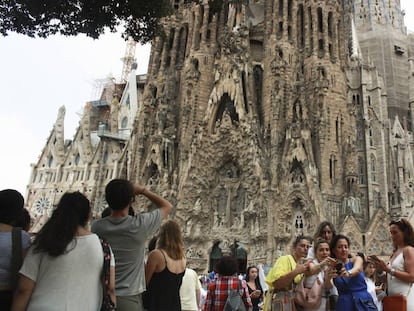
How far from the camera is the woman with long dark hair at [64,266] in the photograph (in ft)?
9.84

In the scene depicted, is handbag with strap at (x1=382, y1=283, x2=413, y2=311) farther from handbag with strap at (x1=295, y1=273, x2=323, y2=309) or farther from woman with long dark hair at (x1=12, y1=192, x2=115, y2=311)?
woman with long dark hair at (x1=12, y1=192, x2=115, y2=311)

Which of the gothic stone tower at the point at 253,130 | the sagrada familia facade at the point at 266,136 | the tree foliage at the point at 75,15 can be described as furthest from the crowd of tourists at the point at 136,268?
the sagrada familia facade at the point at 266,136

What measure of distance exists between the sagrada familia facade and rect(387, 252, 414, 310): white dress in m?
18.2

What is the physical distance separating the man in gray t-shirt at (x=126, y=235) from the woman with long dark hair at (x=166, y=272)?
39 cm

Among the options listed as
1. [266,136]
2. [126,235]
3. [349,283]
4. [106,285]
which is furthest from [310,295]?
[266,136]

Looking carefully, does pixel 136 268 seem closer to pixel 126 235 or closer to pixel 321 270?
pixel 126 235

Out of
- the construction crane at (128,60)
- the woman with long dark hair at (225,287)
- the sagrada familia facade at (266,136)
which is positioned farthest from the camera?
the construction crane at (128,60)

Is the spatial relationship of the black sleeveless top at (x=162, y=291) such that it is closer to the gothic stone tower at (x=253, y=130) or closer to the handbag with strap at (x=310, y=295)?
the handbag with strap at (x=310, y=295)

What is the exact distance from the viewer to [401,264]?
4.62 metres

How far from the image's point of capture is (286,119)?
2550cm

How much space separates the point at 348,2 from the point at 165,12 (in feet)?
112

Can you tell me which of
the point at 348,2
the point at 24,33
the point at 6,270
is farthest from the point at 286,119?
the point at 6,270

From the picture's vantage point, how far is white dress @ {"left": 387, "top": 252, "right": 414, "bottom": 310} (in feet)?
14.8

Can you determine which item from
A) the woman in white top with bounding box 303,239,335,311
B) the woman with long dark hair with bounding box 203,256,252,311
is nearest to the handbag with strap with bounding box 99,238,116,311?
the woman in white top with bounding box 303,239,335,311
